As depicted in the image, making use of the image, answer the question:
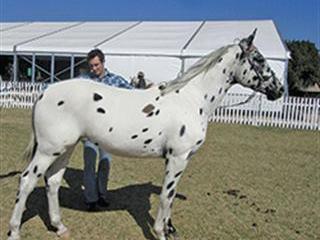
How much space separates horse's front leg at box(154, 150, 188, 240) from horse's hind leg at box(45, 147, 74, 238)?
3.30 ft

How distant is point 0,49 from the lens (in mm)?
22734

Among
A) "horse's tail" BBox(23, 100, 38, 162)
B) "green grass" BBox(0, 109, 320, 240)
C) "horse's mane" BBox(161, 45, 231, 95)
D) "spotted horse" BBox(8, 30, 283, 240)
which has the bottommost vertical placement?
"green grass" BBox(0, 109, 320, 240)

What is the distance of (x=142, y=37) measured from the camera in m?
23.2

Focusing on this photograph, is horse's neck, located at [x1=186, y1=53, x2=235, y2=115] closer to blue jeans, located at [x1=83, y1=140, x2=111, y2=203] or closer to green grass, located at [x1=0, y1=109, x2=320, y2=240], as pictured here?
blue jeans, located at [x1=83, y1=140, x2=111, y2=203]

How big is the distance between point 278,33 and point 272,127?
8074mm

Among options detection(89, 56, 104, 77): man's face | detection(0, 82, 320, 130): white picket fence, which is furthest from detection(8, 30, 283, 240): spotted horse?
detection(0, 82, 320, 130): white picket fence

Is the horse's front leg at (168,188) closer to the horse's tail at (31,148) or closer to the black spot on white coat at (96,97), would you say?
the black spot on white coat at (96,97)

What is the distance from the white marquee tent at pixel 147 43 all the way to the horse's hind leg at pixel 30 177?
15080 mm

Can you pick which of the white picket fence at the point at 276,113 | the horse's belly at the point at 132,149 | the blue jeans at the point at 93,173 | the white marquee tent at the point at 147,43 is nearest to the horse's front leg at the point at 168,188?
the horse's belly at the point at 132,149

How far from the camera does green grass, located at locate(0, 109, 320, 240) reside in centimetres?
476

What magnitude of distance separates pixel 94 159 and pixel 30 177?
3.58ft

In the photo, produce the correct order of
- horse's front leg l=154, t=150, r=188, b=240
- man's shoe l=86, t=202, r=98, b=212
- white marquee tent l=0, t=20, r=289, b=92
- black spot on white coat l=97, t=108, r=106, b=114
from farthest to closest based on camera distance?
white marquee tent l=0, t=20, r=289, b=92 → man's shoe l=86, t=202, r=98, b=212 → horse's front leg l=154, t=150, r=188, b=240 → black spot on white coat l=97, t=108, r=106, b=114

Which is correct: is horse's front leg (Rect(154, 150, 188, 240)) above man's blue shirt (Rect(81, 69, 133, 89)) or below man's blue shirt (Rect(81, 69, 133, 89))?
below

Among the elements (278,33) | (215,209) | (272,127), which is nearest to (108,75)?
(215,209)
